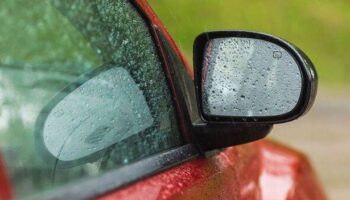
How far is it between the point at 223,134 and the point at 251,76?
18 cm

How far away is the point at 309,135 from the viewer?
10820 mm

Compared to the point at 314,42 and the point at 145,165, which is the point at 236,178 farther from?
the point at 314,42

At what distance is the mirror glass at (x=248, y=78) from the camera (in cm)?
295

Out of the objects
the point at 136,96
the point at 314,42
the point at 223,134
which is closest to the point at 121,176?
the point at 136,96

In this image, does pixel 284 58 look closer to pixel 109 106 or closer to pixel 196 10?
pixel 109 106

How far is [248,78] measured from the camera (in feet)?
9.80

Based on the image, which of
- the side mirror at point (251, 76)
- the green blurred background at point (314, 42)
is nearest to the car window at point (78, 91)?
the side mirror at point (251, 76)

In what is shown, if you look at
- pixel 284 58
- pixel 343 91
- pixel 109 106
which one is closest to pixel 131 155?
pixel 109 106

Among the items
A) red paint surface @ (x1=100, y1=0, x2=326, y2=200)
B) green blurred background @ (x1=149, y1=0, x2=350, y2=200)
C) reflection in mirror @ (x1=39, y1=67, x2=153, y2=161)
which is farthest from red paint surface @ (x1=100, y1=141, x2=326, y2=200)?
green blurred background @ (x1=149, y1=0, x2=350, y2=200)

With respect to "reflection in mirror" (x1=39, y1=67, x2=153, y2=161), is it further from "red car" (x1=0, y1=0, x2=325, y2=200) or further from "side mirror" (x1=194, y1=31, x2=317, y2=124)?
"side mirror" (x1=194, y1=31, x2=317, y2=124)

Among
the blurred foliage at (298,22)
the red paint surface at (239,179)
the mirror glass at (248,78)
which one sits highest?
the mirror glass at (248,78)

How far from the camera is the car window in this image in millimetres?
2475

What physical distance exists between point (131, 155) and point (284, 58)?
1.85 feet

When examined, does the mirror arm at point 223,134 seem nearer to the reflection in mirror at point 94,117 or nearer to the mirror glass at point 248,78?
the mirror glass at point 248,78
